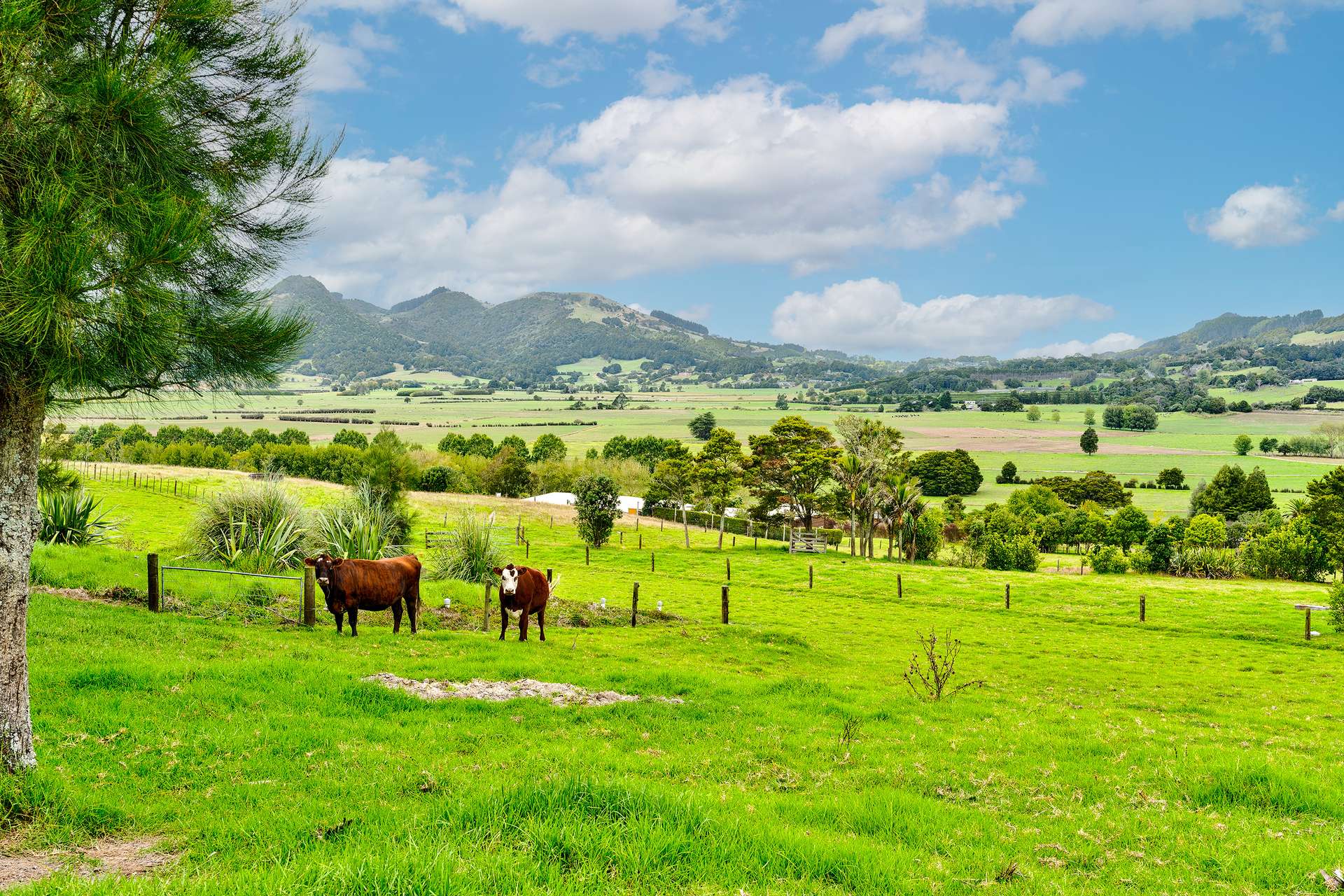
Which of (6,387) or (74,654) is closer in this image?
(6,387)

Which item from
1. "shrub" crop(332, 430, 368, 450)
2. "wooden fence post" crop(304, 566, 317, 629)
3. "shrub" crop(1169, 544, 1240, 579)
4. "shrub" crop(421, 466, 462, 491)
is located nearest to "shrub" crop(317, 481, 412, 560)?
"wooden fence post" crop(304, 566, 317, 629)

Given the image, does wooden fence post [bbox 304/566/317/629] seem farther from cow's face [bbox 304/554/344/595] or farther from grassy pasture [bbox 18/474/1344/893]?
grassy pasture [bbox 18/474/1344/893]

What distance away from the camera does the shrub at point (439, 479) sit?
95.3m

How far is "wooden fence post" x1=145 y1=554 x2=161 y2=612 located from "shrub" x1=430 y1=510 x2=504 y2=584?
35.9 feet

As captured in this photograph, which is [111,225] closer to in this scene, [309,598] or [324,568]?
[324,568]

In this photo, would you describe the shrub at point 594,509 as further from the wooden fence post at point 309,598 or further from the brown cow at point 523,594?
the wooden fence post at point 309,598

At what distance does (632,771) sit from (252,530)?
818 inches

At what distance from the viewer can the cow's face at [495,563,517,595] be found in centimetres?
1667

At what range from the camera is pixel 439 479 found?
313ft

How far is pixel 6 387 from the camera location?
619 centimetres

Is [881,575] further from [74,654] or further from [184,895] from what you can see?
[184,895]

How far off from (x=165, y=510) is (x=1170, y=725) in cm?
5388

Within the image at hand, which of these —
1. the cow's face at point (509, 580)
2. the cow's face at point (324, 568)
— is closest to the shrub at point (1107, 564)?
the cow's face at point (509, 580)

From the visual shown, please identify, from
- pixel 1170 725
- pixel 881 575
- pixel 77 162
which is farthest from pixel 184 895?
pixel 881 575
